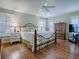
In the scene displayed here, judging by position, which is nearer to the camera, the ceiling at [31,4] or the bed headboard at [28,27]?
the ceiling at [31,4]

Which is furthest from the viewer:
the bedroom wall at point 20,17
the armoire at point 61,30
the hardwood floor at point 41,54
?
the armoire at point 61,30

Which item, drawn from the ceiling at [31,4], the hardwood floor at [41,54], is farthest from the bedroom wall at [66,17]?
the hardwood floor at [41,54]

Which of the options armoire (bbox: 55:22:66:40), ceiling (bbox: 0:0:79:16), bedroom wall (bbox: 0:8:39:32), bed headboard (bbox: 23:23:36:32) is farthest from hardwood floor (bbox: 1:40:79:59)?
armoire (bbox: 55:22:66:40)

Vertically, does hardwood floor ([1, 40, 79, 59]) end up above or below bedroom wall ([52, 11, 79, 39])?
below

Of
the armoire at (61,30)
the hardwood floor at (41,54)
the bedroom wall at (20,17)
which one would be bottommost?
the hardwood floor at (41,54)

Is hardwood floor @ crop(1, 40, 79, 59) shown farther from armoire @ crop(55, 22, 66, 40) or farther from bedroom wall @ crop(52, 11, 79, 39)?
bedroom wall @ crop(52, 11, 79, 39)

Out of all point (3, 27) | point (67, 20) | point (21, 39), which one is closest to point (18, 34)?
point (21, 39)

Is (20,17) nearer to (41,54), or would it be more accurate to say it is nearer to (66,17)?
(41,54)

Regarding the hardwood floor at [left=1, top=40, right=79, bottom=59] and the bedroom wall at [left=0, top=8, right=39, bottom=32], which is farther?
the bedroom wall at [left=0, top=8, right=39, bottom=32]

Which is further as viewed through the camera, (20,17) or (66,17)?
(66,17)

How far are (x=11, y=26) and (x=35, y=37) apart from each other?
2966 millimetres

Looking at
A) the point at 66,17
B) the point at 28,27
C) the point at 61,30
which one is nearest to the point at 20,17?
the point at 28,27

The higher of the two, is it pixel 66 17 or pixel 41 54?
pixel 66 17

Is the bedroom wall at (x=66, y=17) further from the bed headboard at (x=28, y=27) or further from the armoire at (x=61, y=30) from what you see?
the bed headboard at (x=28, y=27)
